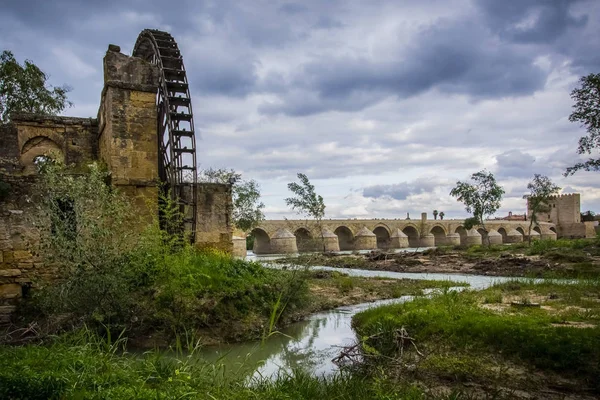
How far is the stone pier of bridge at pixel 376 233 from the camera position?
42.0 m

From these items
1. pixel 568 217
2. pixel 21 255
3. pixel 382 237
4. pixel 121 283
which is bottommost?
pixel 382 237

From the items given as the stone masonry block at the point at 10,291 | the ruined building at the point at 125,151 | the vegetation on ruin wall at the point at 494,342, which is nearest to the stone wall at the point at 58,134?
the ruined building at the point at 125,151

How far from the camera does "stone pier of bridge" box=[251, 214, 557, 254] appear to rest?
4203 cm

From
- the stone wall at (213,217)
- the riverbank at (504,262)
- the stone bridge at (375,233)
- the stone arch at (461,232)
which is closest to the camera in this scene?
the stone wall at (213,217)

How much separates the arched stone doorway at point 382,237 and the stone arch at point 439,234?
25.5 ft

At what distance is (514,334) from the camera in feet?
17.6

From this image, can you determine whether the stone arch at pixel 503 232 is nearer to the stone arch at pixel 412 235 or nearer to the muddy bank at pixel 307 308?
the stone arch at pixel 412 235

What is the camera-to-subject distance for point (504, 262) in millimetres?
19500

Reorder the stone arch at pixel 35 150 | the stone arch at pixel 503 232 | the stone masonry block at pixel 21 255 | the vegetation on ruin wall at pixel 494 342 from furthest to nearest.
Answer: the stone arch at pixel 503 232 < the stone arch at pixel 35 150 < the stone masonry block at pixel 21 255 < the vegetation on ruin wall at pixel 494 342

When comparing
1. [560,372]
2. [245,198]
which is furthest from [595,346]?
[245,198]

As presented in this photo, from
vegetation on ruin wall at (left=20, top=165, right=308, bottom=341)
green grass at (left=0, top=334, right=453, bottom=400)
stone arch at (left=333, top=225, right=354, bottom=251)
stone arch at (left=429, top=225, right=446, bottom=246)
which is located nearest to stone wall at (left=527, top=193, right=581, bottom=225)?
stone arch at (left=429, top=225, right=446, bottom=246)

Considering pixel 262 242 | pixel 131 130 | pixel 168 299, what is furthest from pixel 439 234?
pixel 168 299

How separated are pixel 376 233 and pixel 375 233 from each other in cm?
12

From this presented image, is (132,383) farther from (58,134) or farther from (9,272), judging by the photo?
(58,134)
